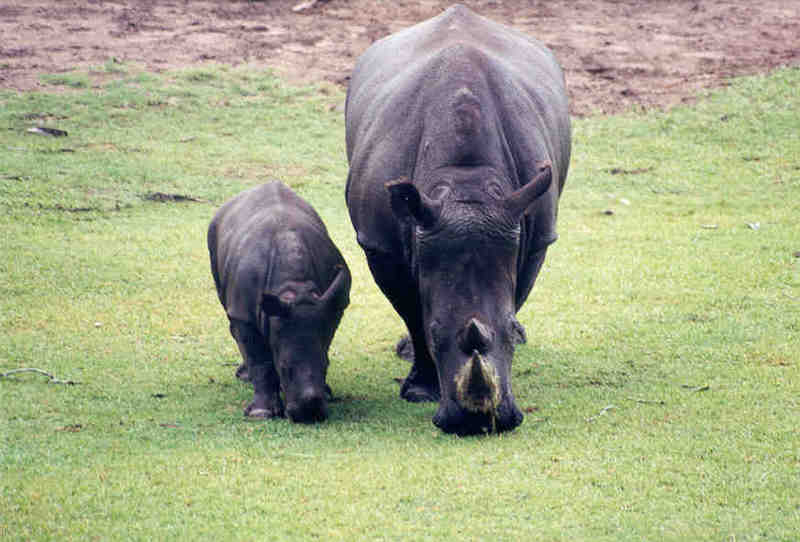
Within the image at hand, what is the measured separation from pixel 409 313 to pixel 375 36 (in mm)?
11096

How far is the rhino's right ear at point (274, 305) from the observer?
21.8 feet

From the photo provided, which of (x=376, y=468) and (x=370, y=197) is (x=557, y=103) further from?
(x=376, y=468)

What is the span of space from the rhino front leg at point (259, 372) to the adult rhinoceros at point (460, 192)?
0.84 meters

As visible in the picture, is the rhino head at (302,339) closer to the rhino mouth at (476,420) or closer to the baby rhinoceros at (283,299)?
the baby rhinoceros at (283,299)

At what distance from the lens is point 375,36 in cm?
1742

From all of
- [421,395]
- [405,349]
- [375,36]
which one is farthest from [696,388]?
[375,36]

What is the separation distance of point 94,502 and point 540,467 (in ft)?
6.92

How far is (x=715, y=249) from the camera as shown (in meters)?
10.4

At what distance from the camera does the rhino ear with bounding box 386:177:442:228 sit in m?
5.86

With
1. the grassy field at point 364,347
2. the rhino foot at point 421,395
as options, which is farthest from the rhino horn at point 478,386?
the rhino foot at point 421,395

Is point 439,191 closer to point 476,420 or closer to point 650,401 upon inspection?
point 476,420

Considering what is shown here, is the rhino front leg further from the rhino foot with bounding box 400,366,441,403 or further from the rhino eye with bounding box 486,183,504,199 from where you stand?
the rhino eye with bounding box 486,183,504,199

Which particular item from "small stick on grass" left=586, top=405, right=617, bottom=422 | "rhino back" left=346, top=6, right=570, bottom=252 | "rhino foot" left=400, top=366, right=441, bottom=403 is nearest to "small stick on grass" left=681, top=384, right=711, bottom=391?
"small stick on grass" left=586, top=405, right=617, bottom=422

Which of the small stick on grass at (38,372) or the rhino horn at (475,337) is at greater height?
the rhino horn at (475,337)
